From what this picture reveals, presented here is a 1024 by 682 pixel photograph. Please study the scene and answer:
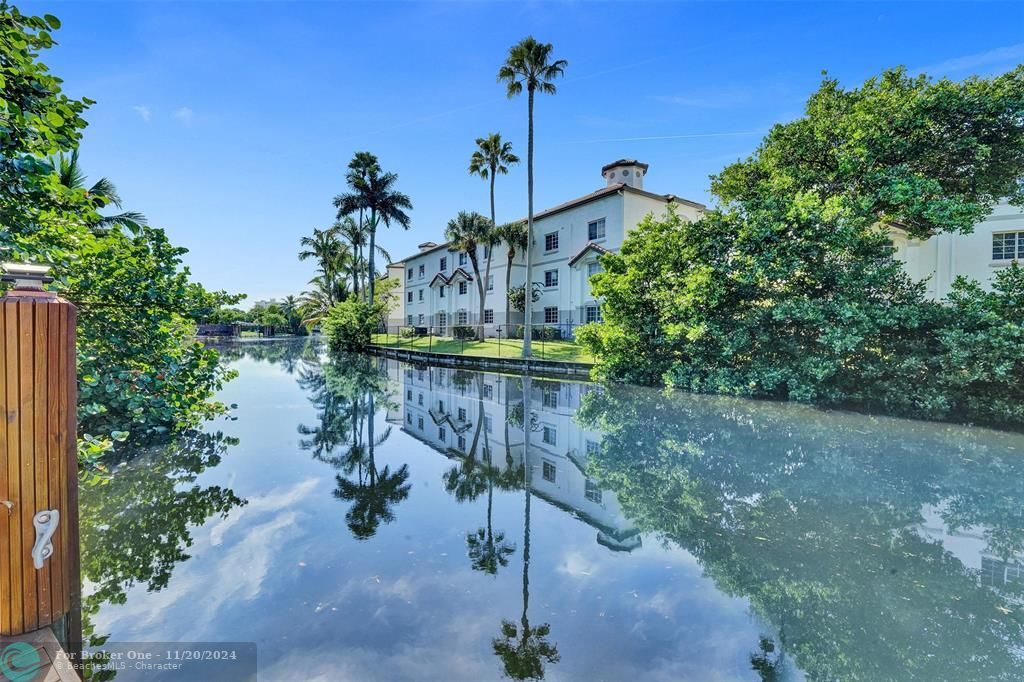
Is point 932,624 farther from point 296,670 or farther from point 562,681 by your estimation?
point 296,670

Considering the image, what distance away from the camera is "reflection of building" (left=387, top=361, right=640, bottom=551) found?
16.5 feet

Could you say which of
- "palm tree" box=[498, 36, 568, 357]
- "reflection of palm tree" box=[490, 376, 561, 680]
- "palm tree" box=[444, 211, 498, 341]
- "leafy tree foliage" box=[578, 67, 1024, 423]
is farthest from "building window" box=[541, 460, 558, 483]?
"palm tree" box=[444, 211, 498, 341]

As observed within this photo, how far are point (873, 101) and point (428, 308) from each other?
39.2 metres

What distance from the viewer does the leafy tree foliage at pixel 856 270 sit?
9617mm

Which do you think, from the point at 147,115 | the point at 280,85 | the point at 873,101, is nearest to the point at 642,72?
the point at 873,101

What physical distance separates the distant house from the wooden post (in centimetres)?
2286

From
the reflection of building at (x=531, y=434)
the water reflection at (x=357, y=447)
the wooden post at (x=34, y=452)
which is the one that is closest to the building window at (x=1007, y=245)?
the reflection of building at (x=531, y=434)

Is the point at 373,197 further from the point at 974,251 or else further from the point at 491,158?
the point at 974,251

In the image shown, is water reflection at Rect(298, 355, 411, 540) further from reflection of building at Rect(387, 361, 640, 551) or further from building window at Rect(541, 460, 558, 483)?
building window at Rect(541, 460, 558, 483)

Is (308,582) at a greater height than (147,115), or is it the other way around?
(147,115)

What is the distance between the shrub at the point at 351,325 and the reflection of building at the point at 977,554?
3107 cm

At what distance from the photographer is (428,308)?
4628cm

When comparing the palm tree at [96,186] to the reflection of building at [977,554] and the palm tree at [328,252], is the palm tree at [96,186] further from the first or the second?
the palm tree at [328,252]

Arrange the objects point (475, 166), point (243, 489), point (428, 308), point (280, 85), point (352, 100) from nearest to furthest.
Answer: point (243, 489)
point (280, 85)
point (352, 100)
point (475, 166)
point (428, 308)
